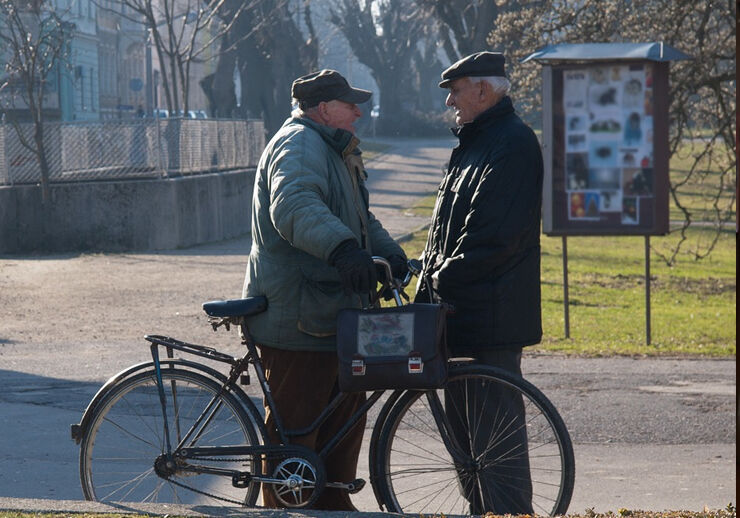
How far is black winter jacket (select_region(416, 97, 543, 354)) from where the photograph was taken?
459 cm

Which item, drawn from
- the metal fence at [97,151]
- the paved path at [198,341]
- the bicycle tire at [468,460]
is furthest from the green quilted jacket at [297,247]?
the metal fence at [97,151]

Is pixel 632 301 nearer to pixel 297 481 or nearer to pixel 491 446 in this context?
pixel 491 446

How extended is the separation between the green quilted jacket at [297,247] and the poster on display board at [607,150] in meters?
5.82

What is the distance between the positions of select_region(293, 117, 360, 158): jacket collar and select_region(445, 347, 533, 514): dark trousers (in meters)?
0.96

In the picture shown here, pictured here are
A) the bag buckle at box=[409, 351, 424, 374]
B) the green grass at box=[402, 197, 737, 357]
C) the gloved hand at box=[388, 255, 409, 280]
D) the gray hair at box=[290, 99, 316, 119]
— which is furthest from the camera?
the green grass at box=[402, 197, 737, 357]

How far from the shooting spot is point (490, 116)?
474 cm

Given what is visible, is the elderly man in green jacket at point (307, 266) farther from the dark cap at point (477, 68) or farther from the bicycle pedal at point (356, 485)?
the dark cap at point (477, 68)

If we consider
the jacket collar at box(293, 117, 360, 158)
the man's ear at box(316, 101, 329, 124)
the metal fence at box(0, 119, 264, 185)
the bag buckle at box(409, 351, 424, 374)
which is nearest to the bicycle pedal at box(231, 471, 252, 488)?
the bag buckle at box(409, 351, 424, 374)

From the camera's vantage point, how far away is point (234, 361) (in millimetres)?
4609

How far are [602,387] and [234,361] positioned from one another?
13.0ft

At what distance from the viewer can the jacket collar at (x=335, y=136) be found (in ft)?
14.9

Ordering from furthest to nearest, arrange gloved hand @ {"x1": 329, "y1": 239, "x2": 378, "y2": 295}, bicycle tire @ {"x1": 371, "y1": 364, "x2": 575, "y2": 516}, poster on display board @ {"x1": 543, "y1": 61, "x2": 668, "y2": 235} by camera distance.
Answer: poster on display board @ {"x1": 543, "y1": 61, "x2": 668, "y2": 235}
bicycle tire @ {"x1": 371, "y1": 364, "x2": 575, "y2": 516}
gloved hand @ {"x1": 329, "y1": 239, "x2": 378, "y2": 295}

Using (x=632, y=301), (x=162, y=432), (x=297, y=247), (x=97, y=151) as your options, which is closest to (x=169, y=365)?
(x=162, y=432)

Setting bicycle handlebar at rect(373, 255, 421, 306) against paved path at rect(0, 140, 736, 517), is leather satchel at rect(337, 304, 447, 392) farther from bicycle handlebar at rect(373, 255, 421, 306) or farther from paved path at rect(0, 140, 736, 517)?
paved path at rect(0, 140, 736, 517)
